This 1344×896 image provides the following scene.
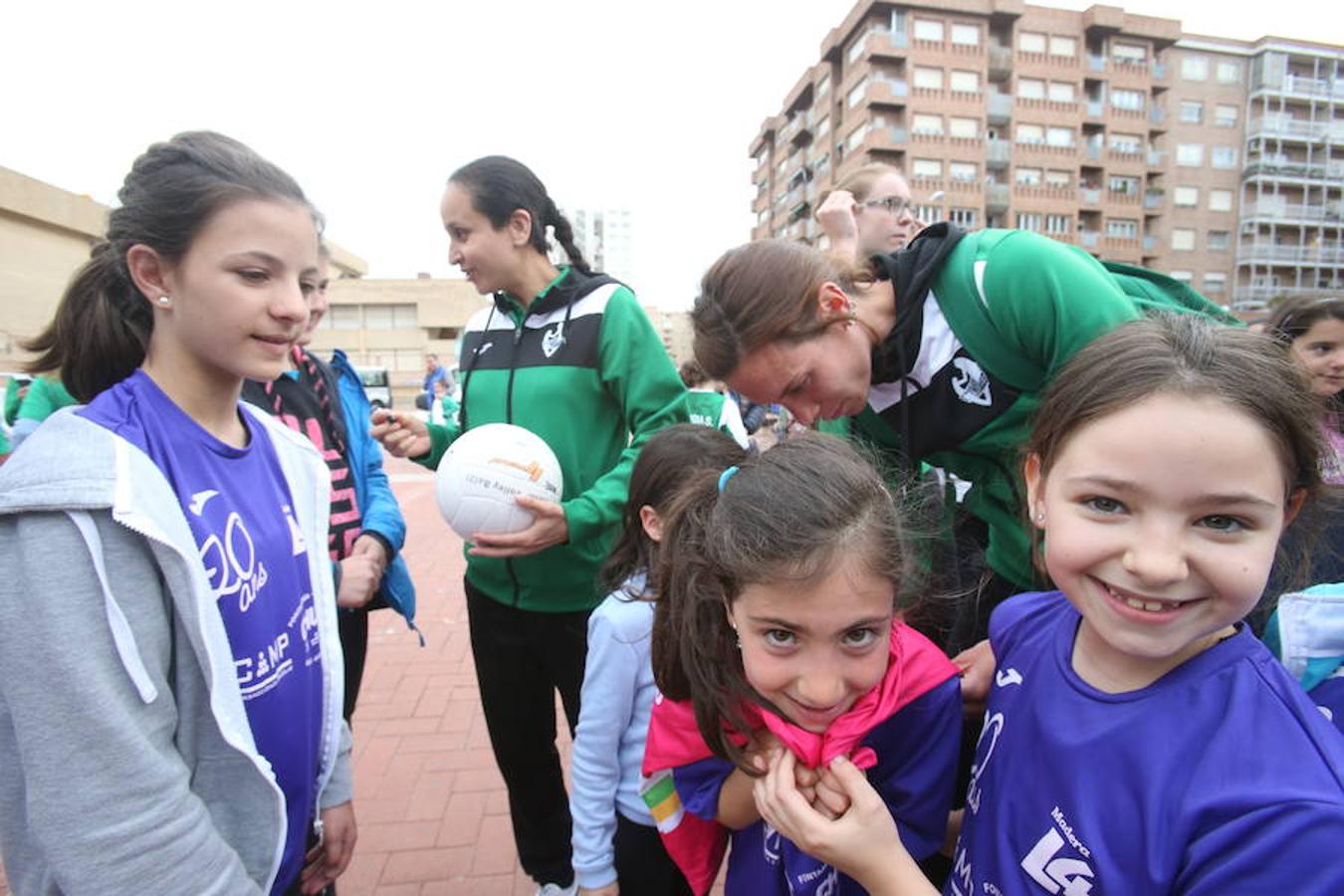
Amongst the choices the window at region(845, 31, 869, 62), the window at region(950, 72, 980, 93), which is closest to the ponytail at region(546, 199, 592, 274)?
the window at region(845, 31, 869, 62)

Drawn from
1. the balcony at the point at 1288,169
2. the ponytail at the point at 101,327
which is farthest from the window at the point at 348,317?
the balcony at the point at 1288,169

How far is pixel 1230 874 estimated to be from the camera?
76 cm

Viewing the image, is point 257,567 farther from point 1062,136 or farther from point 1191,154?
point 1191,154

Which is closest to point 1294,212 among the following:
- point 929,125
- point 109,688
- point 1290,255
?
point 1290,255

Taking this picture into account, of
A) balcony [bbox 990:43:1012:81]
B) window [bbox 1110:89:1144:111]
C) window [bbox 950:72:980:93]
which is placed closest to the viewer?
window [bbox 950:72:980:93]

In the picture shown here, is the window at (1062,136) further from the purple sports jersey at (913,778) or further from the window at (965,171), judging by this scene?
the purple sports jersey at (913,778)

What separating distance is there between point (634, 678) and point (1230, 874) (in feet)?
3.87

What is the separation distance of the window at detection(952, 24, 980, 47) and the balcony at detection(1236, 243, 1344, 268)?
2361 centimetres

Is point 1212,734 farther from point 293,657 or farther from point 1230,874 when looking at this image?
point 293,657

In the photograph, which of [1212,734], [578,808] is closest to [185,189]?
[578,808]

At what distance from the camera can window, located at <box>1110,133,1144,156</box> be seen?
4516 centimetres

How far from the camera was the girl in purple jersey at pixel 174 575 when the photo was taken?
1014 millimetres

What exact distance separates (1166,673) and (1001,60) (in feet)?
172

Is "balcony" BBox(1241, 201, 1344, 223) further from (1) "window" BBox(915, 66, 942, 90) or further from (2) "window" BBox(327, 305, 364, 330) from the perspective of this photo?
(2) "window" BBox(327, 305, 364, 330)
